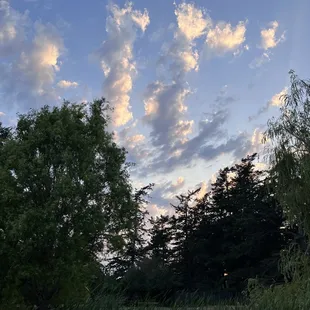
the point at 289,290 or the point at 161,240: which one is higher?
the point at 161,240

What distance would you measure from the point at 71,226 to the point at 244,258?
1343 inches

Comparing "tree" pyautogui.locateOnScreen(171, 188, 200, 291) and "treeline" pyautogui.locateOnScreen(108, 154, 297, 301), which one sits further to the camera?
"tree" pyautogui.locateOnScreen(171, 188, 200, 291)

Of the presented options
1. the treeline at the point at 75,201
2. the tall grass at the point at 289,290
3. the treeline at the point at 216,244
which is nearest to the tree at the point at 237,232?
the treeline at the point at 216,244

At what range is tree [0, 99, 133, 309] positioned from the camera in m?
12.7

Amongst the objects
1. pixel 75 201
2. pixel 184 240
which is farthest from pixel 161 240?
pixel 75 201

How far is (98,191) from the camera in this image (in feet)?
47.4

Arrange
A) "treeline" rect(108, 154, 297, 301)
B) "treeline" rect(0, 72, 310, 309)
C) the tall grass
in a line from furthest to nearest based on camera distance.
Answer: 1. "treeline" rect(108, 154, 297, 301)
2. "treeline" rect(0, 72, 310, 309)
3. the tall grass

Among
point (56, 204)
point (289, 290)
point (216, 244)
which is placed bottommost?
point (289, 290)

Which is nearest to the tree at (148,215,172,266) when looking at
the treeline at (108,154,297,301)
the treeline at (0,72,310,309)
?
the treeline at (108,154,297,301)

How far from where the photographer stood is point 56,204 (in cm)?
1321

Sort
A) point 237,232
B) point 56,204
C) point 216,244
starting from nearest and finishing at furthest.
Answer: point 56,204, point 237,232, point 216,244

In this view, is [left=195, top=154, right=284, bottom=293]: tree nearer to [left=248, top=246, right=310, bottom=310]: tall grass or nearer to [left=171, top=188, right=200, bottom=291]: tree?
[left=171, top=188, right=200, bottom=291]: tree

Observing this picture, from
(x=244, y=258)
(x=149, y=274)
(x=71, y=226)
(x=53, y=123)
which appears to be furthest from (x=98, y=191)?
(x=244, y=258)

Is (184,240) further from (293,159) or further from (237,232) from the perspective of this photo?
(293,159)
